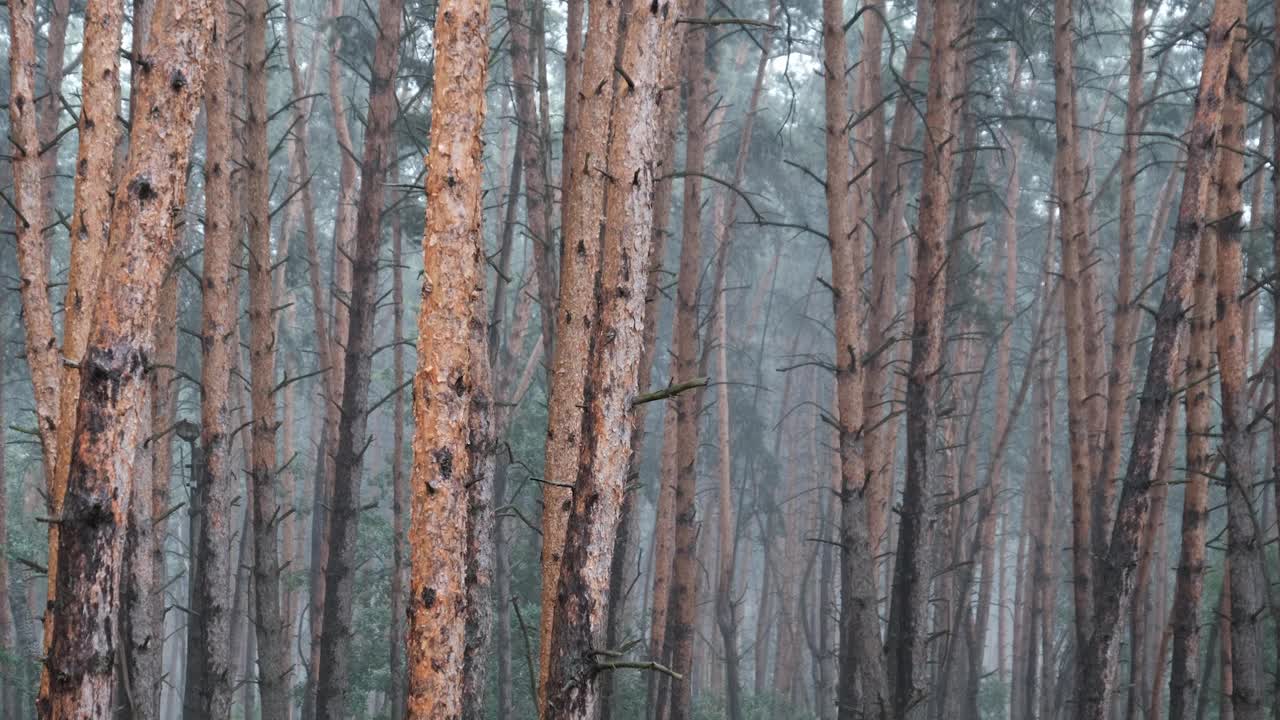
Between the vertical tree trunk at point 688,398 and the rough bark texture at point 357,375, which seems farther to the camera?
the vertical tree trunk at point 688,398

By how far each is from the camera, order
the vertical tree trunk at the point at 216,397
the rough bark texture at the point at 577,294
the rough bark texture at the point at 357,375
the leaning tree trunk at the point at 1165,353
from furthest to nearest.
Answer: the rough bark texture at the point at 357,375 → the vertical tree trunk at the point at 216,397 → the leaning tree trunk at the point at 1165,353 → the rough bark texture at the point at 577,294

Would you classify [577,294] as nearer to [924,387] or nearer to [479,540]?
[479,540]

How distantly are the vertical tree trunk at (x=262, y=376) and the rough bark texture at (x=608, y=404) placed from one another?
16.4ft

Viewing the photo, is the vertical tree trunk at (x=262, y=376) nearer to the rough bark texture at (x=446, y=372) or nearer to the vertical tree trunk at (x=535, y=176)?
the vertical tree trunk at (x=535, y=176)

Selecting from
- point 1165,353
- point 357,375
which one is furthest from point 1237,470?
point 357,375

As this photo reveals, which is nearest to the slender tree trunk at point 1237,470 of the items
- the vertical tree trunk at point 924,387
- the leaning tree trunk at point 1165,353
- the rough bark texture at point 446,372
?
the leaning tree trunk at point 1165,353

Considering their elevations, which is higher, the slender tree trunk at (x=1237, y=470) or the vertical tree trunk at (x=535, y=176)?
the vertical tree trunk at (x=535, y=176)

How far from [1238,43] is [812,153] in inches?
826

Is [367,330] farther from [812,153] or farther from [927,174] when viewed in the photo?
[812,153]

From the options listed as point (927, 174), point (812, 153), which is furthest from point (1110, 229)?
point (927, 174)

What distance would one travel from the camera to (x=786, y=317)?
116 ft

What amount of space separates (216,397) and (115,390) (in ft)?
12.5

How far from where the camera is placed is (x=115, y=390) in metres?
4.95

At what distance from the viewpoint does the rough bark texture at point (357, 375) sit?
9750 mm
